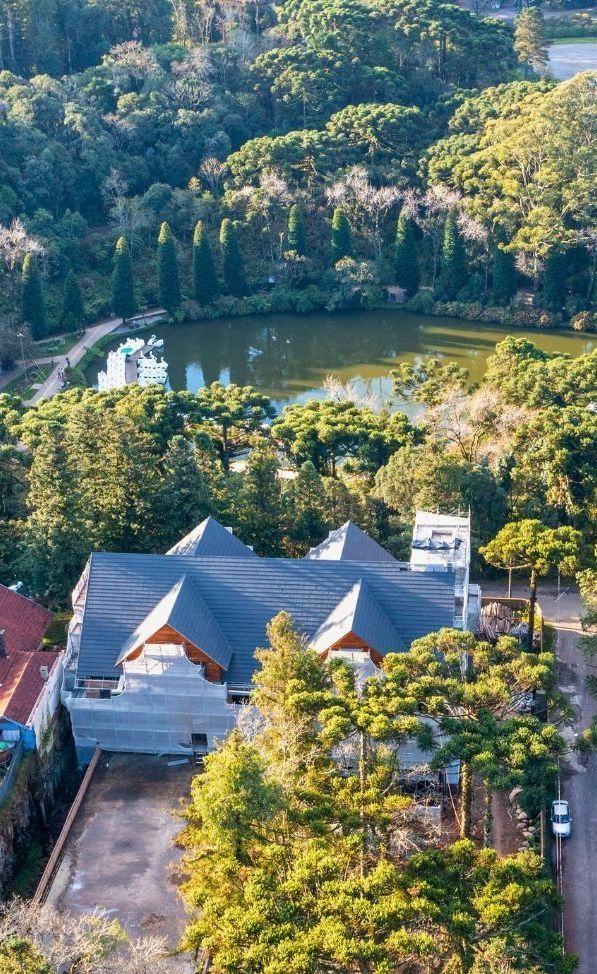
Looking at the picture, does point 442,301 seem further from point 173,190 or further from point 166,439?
point 166,439

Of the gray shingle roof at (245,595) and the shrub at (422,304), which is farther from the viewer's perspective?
the shrub at (422,304)

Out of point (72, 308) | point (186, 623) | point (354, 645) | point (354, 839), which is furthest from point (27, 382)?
point (354, 839)

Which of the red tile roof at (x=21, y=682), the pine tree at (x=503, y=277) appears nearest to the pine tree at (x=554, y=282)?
the pine tree at (x=503, y=277)

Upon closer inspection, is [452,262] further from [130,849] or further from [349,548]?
[130,849]

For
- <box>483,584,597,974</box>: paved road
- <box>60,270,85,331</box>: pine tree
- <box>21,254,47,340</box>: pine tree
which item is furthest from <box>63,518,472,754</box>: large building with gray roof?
<box>60,270,85,331</box>: pine tree

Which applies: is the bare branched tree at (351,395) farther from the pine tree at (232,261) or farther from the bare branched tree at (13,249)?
the bare branched tree at (13,249)
